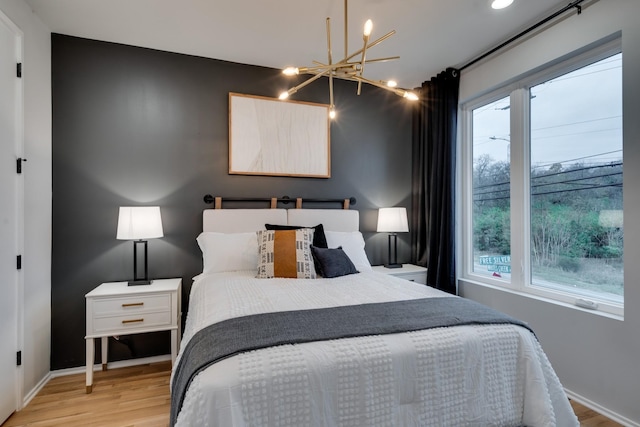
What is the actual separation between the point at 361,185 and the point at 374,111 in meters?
0.88

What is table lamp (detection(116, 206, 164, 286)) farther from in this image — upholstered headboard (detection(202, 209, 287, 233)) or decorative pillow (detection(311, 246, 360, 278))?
decorative pillow (detection(311, 246, 360, 278))

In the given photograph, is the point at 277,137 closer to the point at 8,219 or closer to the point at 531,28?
the point at 8,219

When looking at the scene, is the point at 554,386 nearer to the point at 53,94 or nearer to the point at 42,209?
the point at 42,209

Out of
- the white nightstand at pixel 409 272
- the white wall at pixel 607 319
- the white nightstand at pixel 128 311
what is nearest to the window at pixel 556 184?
the white wall at pixel 607 319

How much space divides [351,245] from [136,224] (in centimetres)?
181

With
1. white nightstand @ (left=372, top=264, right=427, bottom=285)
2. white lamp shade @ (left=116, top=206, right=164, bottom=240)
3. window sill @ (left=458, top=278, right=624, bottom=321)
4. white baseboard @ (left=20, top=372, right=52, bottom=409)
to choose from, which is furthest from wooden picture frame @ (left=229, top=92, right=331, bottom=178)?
white baseboard @ (left=20, top=372, right=52, bottom=409)

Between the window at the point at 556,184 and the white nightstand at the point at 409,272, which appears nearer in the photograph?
the window at the point at 556,184

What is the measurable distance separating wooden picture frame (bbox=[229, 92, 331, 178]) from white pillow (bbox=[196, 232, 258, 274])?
2.32 feet

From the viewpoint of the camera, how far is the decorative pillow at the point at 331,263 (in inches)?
97.1

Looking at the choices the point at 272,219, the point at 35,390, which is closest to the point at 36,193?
the point at 35,390

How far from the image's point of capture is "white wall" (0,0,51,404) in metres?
2.20

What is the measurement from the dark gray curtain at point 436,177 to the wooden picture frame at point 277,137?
112cm

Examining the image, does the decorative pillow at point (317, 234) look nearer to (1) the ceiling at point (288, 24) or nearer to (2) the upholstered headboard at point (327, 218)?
(2) the upholstered headboard at point (327, 218)

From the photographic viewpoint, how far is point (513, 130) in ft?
9.02
